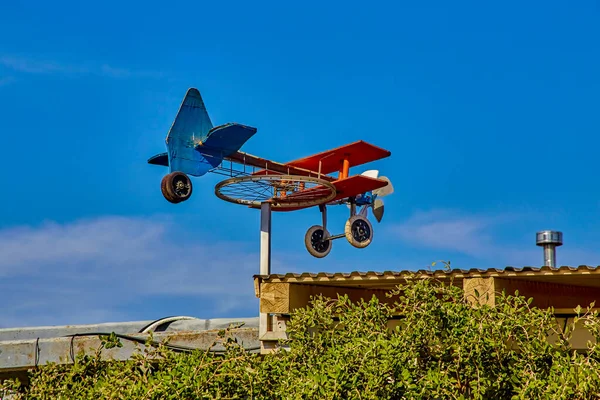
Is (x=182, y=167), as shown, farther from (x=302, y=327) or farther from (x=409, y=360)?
(x=409, y=360)

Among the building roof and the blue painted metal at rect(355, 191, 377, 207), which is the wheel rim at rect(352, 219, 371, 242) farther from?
the building roof

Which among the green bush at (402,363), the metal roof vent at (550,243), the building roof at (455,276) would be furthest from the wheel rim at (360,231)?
the green bush at (402,363)

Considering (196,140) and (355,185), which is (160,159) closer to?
(196,140)

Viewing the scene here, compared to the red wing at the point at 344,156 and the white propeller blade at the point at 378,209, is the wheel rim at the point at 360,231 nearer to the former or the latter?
the red wing at the point at 344,156

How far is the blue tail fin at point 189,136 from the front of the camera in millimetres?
15594

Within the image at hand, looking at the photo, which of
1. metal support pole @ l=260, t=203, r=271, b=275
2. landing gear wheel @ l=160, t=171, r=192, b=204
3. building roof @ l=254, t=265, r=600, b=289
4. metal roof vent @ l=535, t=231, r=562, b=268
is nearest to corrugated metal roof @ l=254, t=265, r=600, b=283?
building roof @ l=254, t=265, r=600, b=289

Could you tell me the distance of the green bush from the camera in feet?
20.8

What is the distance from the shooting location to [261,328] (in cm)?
954

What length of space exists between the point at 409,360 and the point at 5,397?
14.1 ft

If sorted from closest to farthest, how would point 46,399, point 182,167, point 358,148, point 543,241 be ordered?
point 46,399 → point 543,241 → point 182,167 → point 358,148

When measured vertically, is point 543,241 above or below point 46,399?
above

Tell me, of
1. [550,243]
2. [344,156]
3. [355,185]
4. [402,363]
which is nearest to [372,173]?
[344,156]

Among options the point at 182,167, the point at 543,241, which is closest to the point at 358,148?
the point at 182,167

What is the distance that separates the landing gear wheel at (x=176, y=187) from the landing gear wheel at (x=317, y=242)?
171 inches
